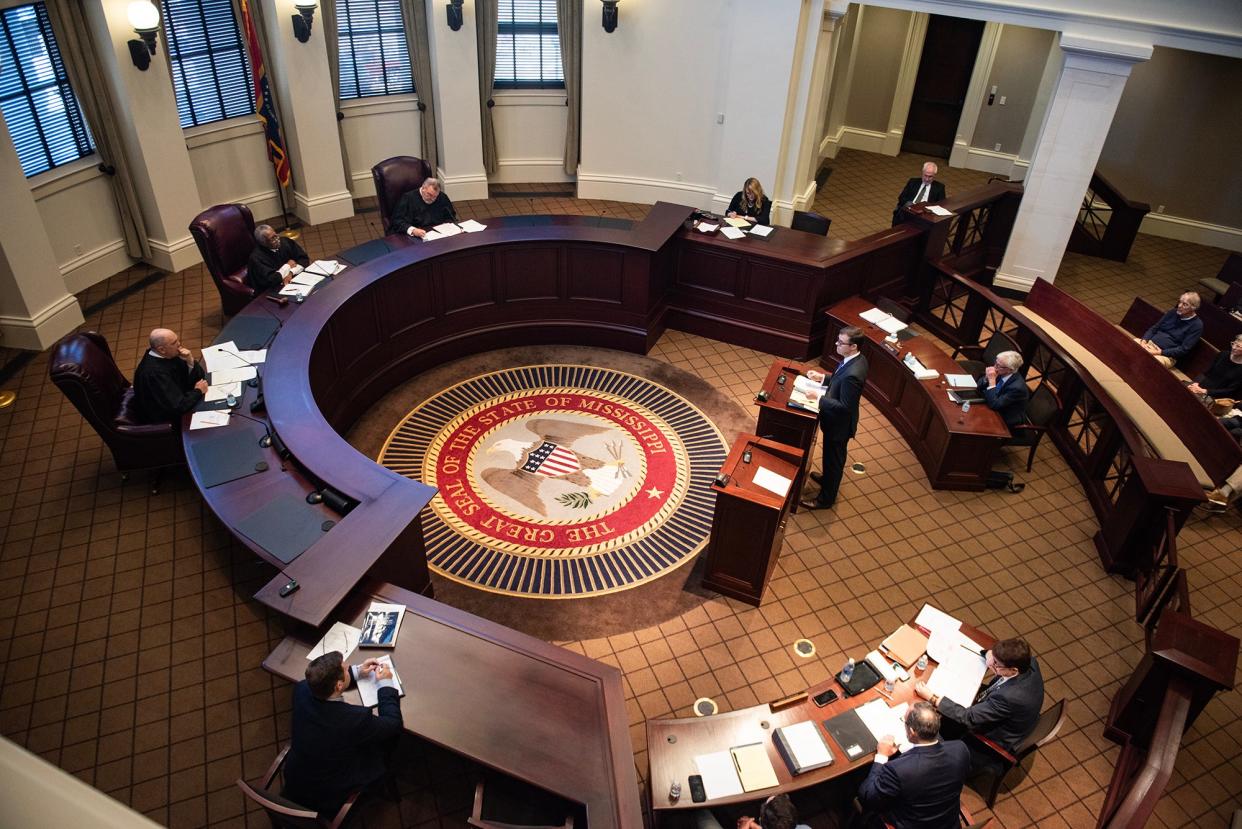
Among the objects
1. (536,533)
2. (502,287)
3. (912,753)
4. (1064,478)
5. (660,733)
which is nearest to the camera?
(912,753)

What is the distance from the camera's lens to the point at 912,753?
455 cm

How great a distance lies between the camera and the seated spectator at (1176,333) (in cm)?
851

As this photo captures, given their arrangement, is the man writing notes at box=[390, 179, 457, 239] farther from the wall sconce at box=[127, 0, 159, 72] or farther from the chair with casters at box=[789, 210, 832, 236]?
the chair with casters at box=[789, 210, 832, 236]

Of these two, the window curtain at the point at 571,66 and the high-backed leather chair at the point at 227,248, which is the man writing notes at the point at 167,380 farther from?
the window curtain at the point at 571,66

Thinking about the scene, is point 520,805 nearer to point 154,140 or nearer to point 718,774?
point 718,774

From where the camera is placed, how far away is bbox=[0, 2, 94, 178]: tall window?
856cm

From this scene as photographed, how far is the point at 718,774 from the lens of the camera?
4.71 metres

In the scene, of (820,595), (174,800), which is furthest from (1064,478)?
(174,800)

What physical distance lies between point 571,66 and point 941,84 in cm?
665

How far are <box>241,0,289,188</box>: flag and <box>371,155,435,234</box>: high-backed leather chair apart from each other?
7.00 ft

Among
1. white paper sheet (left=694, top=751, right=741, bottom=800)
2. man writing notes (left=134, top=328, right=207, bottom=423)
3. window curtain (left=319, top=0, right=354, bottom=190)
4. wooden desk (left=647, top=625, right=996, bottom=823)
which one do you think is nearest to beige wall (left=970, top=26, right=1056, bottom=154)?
window curtain (left=319, top=0, right=354, bottom=190)

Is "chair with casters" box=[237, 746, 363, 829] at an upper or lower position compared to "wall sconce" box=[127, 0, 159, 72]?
lower

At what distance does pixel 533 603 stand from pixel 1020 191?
27.2ft

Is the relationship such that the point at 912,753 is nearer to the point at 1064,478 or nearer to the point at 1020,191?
the point at 1064,478
